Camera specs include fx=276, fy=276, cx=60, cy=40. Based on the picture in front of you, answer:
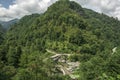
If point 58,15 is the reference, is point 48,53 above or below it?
below

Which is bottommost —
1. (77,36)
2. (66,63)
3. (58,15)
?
(66,63)

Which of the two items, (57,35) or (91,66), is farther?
(57,35)

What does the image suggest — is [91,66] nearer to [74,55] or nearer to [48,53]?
[74,55]

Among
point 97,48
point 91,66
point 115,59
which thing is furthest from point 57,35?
point 115,59

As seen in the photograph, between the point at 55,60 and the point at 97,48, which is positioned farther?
the point at 97,48

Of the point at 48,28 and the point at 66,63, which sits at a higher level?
the point at 48,28

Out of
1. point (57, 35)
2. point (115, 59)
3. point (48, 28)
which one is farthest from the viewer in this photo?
point (48, 28)

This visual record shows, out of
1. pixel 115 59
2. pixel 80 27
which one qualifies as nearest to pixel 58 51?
pixel 80 27

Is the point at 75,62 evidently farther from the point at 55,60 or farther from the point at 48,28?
the point at 48,28

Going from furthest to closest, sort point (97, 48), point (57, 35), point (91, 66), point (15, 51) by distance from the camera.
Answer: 1. point (57, 35)
2. point (97, 48)
3. point (15, 51)
4. point (91, 66)
